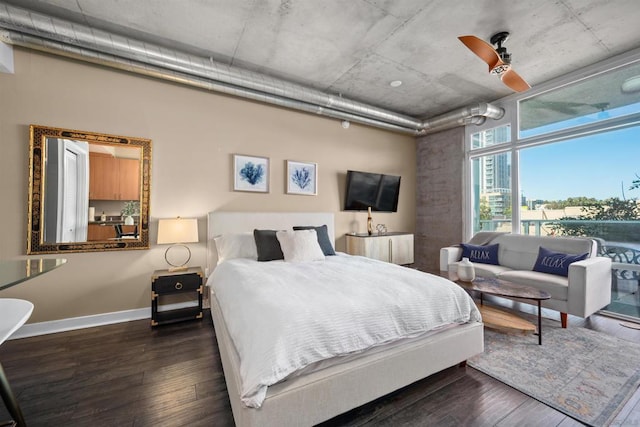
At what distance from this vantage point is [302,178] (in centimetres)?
435

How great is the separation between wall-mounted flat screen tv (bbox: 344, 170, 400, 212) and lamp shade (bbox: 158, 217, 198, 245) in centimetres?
259

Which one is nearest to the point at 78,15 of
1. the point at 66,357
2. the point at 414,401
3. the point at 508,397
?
the point at 66,357

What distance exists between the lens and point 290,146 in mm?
4254

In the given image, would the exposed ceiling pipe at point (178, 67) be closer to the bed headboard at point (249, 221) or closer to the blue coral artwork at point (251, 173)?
the blue coral artwork at point (251, 173)

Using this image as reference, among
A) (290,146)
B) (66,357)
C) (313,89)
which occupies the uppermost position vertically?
(313,89)

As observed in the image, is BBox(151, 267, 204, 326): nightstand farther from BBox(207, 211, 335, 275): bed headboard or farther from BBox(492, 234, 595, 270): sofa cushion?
BBox(492, 234, 595, 270): sofa cushion

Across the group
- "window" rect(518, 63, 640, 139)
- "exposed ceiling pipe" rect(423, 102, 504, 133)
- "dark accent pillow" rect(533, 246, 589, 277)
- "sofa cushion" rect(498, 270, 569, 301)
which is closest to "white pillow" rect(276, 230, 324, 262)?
"sofa cushion" rect(498, 270, 569, 301)

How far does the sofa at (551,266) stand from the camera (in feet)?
9.35

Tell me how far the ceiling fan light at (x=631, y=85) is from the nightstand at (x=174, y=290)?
5720 millimetres

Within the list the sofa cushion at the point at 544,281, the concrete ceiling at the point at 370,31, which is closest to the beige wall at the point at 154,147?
the concrete ceiling at the point at 370,31

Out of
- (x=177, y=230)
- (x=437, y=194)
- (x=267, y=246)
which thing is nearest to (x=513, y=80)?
(x=437, y=194)

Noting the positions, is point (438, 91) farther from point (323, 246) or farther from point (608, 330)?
point (608, 330)

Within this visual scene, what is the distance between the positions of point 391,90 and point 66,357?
497cm

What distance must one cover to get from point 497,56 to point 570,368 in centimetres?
274
